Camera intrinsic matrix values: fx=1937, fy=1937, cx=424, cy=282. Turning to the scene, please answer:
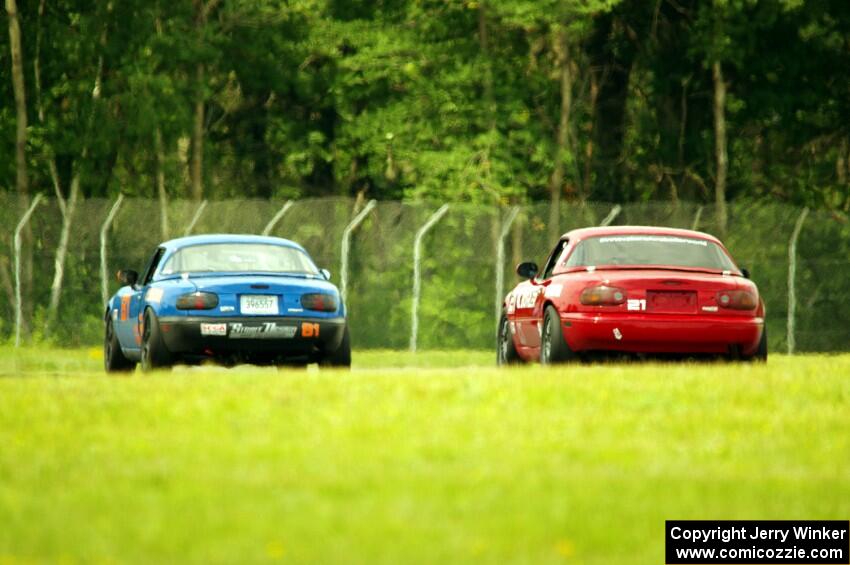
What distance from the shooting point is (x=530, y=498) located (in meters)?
9.18

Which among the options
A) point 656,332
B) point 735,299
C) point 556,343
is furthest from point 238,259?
point 735,299

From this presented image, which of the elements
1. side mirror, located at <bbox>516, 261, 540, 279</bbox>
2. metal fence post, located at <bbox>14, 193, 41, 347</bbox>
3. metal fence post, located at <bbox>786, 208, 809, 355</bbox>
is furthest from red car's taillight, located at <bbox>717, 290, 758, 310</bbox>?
metal fence post, located at <bbox>14, 193, 41, 347</bbox>

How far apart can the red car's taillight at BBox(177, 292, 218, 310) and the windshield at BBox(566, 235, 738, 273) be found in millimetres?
3302

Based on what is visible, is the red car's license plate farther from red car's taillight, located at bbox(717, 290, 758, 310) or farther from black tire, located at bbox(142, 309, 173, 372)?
black tire, located at bbox(142, 309, 173, 372)

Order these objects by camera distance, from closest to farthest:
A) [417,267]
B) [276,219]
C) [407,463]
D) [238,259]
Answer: [407,463] < [238,259] < [417,267] < [276,219]

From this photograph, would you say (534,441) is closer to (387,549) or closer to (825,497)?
(825,497)

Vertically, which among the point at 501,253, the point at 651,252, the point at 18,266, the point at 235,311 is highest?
the point at 651,252

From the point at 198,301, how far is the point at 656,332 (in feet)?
13.5

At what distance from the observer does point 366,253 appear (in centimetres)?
2844

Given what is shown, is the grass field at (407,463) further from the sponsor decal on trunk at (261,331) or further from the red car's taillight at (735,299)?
the sponsor decal on trunk at (261,331)

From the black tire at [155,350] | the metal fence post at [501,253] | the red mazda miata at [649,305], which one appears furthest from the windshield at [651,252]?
the metal fence post at [501,253]

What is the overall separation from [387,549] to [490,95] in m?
28.8

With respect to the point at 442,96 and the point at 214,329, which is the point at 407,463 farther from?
the point at 442,96

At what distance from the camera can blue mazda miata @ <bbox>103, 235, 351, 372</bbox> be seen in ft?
57.4
